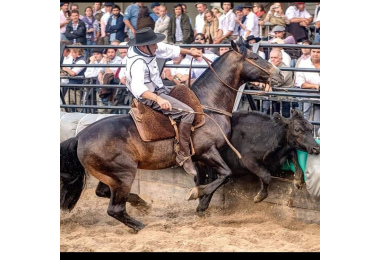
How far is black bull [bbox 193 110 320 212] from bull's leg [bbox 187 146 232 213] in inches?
11.7

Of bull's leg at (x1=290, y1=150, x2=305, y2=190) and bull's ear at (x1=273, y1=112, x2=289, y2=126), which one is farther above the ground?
bull's ear at (x1=273, y1=112, x2=289, y2=126)

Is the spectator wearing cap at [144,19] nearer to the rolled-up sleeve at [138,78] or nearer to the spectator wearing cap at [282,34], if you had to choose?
the spectator wearing cap at [282,34]

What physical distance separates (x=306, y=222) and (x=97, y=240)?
2.42 metres

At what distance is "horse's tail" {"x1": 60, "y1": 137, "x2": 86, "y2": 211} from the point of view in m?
8.95

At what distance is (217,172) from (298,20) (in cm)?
543

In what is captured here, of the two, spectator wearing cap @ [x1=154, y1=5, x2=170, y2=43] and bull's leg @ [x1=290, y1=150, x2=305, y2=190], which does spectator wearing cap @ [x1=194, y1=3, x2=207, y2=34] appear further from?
bull's leg @ [x1=290, y1=150, x2=305, y2=190]

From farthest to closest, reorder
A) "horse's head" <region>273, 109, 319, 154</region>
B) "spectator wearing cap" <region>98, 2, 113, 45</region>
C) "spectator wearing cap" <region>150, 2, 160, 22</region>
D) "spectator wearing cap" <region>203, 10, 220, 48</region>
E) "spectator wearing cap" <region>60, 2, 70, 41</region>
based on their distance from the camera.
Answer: "spectator wearing cap" <region>60, 2, 70, 41</region>, "spectator wearing cap" <region>98, 2, 113, 45</region>, "spectator wearing cap" <region>150, 2, 160, 22</region>, "spectator wearing cap" <region>203, 10, 220, 48</region>, "horse's head" <region>273, 109, 319, 154</region>

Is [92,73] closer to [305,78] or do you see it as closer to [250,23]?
[250,23]

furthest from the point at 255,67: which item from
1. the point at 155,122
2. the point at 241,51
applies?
the point at 155,122

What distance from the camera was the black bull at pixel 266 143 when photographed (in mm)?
8648

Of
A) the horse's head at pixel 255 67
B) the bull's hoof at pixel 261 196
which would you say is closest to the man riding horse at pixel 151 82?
the bull's hoof at pixel 261 196

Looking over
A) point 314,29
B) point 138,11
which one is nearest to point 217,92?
point 314,29

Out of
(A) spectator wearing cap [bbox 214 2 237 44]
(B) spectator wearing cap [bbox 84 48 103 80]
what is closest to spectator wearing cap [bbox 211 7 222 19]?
(A) spectator wearing cap [bbox 214 2 237 44]

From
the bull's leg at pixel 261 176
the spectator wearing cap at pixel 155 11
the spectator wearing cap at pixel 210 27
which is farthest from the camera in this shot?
the spectator wearing cap at pixel 155 11
